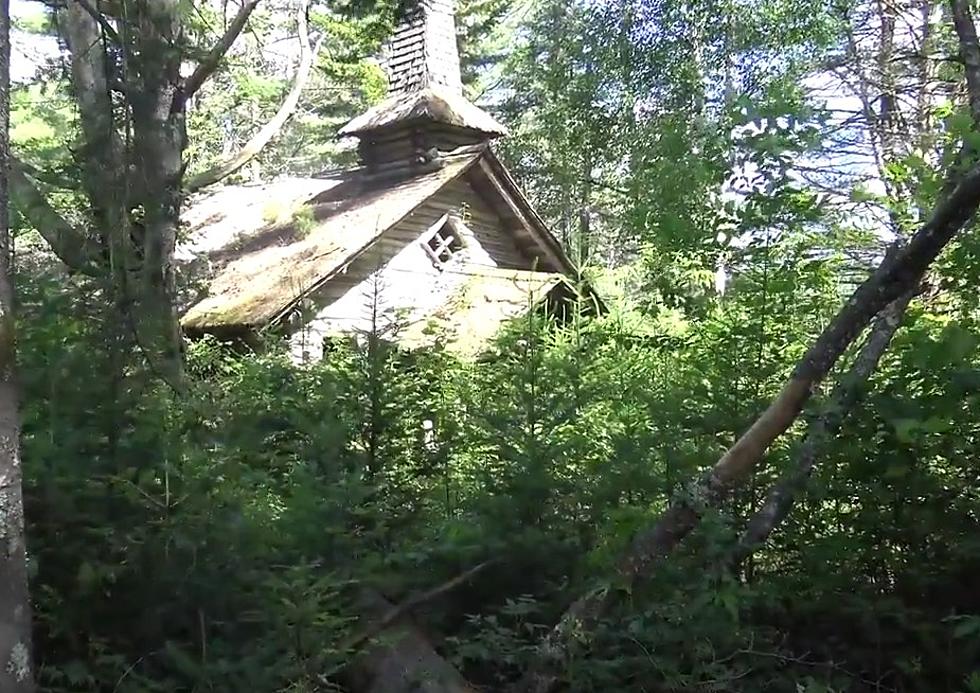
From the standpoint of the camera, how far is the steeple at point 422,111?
696 inches

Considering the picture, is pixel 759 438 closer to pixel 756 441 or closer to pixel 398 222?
pixel 756 441

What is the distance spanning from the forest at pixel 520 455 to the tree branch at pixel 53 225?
0.03m

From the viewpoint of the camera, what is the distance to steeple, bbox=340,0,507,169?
17672 mm

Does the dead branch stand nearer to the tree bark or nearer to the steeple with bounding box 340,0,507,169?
the tree bark

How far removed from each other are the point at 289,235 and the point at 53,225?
37.1 feet

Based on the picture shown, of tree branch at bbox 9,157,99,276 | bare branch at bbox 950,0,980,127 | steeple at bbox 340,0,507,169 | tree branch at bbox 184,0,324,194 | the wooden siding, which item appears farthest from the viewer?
steeple at bbox 340,0,507,169

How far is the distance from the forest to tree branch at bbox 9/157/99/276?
0.03 meters

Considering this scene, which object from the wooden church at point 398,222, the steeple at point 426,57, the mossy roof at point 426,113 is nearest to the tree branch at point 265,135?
the wooden church at point 398,222

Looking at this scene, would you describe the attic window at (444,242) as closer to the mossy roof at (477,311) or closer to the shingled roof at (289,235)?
the shingled roof at (289,235)

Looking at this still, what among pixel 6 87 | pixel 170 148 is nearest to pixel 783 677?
pixel 6 87

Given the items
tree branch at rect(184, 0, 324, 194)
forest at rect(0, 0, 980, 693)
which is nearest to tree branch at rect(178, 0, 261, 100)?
tree branch at rect(184, 0, 324, 194)

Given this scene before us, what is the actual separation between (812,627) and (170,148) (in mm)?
4391

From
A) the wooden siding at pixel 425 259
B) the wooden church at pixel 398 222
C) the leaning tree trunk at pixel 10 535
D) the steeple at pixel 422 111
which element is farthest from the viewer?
the steeple at pixel 422 111

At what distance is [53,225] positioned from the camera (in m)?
5.22
